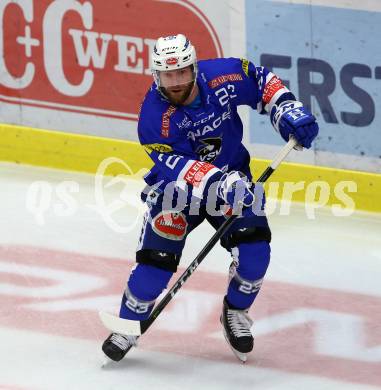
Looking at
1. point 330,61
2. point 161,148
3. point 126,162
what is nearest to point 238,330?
point 161,148

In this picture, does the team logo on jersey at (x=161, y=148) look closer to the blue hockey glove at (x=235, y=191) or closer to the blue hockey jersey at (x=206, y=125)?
the blue hockey jersey at (x=206, y=125)

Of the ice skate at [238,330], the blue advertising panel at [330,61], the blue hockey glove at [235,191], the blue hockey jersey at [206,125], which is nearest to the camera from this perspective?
the blue hockey glove at [235,191]

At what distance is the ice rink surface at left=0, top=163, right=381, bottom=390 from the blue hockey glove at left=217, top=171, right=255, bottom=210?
721mm

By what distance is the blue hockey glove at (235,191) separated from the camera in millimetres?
4988

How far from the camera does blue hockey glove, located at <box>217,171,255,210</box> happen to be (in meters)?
4.99

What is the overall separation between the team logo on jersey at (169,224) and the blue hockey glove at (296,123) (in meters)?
0.52

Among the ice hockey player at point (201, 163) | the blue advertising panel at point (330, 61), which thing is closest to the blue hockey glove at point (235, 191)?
the ice hockey player at point (201, 163)

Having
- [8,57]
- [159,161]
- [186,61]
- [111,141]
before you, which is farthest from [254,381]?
[8,57]

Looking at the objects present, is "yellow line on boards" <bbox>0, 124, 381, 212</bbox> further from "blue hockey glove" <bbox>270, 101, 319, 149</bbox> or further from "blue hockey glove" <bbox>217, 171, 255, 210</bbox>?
"blue hockey glove" <bbox>217, 171, 255, 210</bbox>

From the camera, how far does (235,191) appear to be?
196 inches

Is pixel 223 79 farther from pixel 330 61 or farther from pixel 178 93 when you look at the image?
pixel 330 61

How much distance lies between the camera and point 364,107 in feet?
23.0

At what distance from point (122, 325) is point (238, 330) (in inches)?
18.3

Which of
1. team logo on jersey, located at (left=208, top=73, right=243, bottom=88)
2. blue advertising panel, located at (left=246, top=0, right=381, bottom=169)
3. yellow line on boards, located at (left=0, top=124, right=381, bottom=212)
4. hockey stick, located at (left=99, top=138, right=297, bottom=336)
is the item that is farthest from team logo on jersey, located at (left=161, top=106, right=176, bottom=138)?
yellow line on boards, located at (left=0, top=124, right=381, bottom=212)
